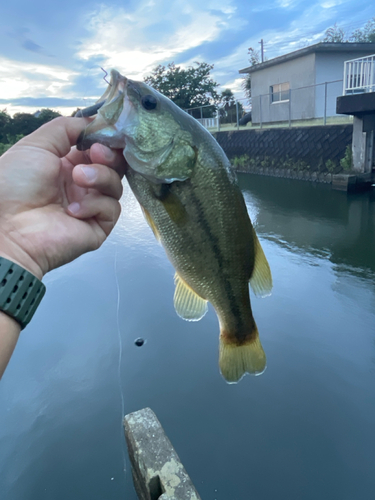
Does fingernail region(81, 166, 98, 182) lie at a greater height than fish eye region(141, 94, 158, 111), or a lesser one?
lesser

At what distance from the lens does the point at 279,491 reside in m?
2.90

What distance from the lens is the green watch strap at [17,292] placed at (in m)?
1.28

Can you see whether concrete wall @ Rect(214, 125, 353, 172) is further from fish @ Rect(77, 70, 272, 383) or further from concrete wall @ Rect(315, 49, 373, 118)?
fish @ Rect(77, 70, 272, 383)

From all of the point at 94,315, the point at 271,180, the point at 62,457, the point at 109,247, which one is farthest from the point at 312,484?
the point at 271,180

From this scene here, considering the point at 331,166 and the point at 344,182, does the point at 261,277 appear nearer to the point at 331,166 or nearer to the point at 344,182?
the point at 344,182

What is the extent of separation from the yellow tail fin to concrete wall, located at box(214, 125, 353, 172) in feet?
35.2

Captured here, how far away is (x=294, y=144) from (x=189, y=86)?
1176 cm

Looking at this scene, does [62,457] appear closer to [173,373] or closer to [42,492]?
[42,492]

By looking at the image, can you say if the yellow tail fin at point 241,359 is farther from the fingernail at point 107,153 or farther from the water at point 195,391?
the water at point 195,391

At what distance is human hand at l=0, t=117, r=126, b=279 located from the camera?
144 cm

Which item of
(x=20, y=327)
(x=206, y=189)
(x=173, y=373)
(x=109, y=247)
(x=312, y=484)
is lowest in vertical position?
(x=312, y=484)

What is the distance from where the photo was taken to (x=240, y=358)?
162cm

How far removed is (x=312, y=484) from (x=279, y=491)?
10.9 inches

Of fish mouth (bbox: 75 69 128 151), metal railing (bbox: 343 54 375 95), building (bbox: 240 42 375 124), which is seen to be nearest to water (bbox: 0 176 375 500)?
fish mouth (bbox: 75 69 128 151)
